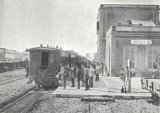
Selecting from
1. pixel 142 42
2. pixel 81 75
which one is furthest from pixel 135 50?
pixel 81 75

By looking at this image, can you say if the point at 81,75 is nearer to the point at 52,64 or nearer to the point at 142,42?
the point at 52,64

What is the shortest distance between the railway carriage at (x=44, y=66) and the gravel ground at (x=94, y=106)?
3970 mm

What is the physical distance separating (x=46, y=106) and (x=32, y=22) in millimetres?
5041

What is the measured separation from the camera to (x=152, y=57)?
983 inches

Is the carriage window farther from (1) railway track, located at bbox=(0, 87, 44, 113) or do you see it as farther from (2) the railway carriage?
(1) railway track, located at bbox=(0, 87, 44, 113)

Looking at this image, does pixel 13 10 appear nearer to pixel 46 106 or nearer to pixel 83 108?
→ pixel 46 106

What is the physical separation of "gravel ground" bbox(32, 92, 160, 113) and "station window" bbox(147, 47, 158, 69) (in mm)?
13081

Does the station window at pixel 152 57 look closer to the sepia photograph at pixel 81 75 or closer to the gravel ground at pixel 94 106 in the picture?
the sepia photograph at pixel 81 75

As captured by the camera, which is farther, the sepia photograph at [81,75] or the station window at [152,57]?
the station window at [152,57]

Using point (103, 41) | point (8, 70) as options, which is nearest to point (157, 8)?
point (103, 41)

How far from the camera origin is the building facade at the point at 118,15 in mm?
37531

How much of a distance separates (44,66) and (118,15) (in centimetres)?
2338

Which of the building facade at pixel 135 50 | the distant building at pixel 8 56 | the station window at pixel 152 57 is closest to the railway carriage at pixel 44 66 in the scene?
the building facade at pixel 135 50

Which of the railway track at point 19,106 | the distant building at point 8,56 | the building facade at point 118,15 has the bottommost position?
the railway track at point 19,106
